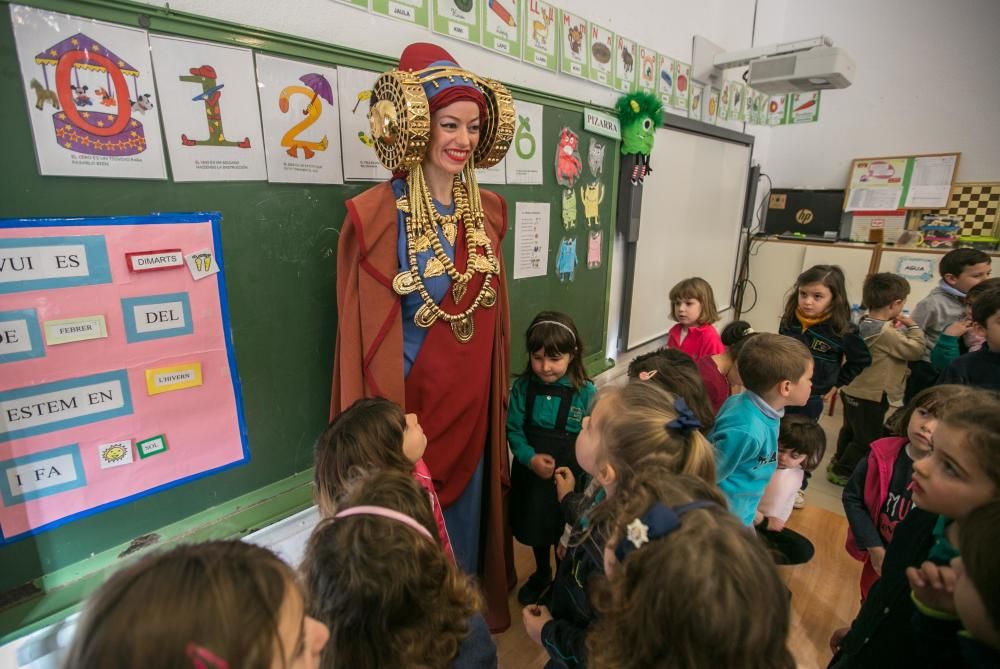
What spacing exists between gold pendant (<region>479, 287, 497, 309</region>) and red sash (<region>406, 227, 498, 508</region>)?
2 centimetres

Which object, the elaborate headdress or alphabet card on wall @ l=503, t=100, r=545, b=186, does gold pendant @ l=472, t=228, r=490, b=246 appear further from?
alphabet card on wall @ l=503, t=100, r=545, b=186

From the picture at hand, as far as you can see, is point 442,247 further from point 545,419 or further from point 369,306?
point 545,419

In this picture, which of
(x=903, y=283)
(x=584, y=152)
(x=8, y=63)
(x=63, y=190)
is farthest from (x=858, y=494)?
(x=8, y=63)

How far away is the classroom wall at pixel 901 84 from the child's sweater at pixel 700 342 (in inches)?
102

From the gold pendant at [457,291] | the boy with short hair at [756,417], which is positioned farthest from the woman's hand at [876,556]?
the gold pendant at [457,291]

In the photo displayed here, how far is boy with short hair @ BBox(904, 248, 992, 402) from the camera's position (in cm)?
245

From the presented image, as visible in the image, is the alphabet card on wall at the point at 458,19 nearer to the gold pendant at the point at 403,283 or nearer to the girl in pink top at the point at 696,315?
the gold pendant at the point at 403,283

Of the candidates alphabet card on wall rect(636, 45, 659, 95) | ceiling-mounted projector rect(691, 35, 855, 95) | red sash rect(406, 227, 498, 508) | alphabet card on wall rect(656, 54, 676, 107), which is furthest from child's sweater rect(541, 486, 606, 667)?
ceiling-mounted projector rect(691, 35, 855, 95)

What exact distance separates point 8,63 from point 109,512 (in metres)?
0.89

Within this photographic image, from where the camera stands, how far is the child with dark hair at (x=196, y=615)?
0.44 meters

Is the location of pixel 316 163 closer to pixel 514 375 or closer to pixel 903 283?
pixel 514 375

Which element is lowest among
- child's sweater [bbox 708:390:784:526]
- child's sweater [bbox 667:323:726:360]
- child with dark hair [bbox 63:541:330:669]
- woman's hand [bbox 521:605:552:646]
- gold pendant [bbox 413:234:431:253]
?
woman's hand [bbox 521:605:552:646]

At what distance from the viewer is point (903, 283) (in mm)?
2314

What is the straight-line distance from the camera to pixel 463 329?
1333 mm
